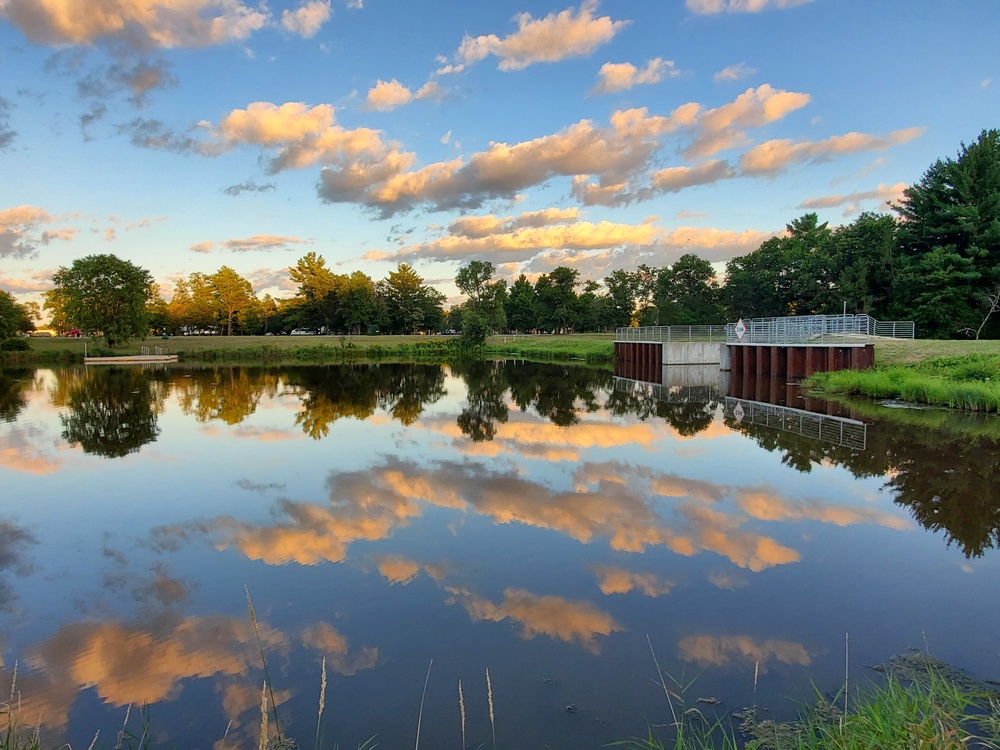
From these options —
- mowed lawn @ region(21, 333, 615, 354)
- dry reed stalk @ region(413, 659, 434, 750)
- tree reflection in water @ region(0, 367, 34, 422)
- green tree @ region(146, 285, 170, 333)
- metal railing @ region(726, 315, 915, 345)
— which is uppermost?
green tree @ region(146, 285, 170, 333)

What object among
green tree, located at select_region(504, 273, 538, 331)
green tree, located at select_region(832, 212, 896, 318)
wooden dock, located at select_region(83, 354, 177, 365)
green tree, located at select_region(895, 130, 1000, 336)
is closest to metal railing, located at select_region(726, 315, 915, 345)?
green tree, located at select_region(895, 130, 1000, 336)

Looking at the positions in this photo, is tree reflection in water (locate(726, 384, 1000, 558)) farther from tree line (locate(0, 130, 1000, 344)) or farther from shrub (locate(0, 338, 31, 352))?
shrub (locate(0, 338, 31, 352))

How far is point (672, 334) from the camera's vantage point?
4603cm

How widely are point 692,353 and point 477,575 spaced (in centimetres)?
3857

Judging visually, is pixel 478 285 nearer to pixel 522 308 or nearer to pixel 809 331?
pixel 522 308

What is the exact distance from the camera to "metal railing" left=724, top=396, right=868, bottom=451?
1567 centimetres

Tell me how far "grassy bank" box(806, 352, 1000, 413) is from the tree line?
1670 cm

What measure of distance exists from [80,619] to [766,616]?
21.5 ft

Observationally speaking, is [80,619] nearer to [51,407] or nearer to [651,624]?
[651,624]

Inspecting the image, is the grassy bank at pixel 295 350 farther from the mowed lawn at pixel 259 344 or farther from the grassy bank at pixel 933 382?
the grassy bank at pixel 933 382

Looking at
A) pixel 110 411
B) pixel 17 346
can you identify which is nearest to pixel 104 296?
pixel 17 346

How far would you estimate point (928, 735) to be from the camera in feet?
9.25

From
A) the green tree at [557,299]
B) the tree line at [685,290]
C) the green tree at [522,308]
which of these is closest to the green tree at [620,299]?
the tree line at [685,290]

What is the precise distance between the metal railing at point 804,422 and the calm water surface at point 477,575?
475 mm
